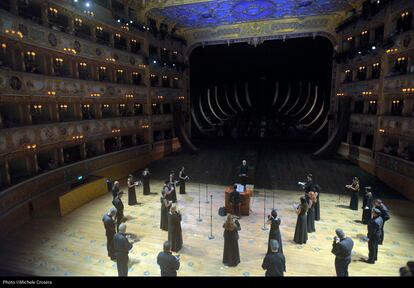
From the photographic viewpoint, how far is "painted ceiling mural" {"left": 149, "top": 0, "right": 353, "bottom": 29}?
57.8 feet

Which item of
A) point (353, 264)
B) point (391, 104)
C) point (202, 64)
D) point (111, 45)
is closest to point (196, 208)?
point (353, 264)

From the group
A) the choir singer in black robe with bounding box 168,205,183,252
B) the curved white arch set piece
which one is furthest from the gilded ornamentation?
the curved white arch set piece

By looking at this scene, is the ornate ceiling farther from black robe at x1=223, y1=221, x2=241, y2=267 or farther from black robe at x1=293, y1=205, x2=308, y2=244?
black robe at x1=223, y1=221, x2=241, y2=267

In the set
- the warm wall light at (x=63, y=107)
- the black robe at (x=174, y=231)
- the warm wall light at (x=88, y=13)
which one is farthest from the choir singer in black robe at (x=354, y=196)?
the warm wall light at (x=88, y=13)

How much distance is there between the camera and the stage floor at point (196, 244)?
731 cm

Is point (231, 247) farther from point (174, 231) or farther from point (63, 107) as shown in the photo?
point (63, 107)

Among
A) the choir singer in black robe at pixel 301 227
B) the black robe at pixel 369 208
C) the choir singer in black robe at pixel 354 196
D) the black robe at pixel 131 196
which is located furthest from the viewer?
the black robe at pixel 131 196

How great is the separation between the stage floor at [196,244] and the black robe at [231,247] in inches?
7.4

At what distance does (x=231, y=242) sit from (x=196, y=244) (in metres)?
1.77

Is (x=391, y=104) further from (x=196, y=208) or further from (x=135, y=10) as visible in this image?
(x=135, y=10)

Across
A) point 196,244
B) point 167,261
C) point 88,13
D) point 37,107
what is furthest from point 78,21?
point 167,261

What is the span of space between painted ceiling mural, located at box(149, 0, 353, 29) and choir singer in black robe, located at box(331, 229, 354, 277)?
51.4ft

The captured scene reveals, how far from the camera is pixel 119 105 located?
59.2 ft

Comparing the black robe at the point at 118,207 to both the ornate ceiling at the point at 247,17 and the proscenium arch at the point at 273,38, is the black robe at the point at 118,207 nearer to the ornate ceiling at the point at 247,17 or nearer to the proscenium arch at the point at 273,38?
the ornate ceiling at the point at 247,17
